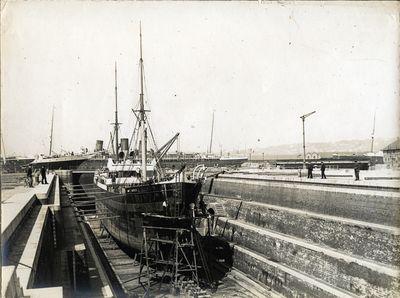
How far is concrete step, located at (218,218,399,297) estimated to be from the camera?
1027 cm

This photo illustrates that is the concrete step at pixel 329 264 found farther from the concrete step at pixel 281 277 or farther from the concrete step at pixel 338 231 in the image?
the concrete step at pixel 338 231

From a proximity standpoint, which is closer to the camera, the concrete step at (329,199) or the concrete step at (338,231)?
the concrete step at (338,231)

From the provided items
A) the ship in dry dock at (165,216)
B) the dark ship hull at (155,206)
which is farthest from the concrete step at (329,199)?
the dark ship hull at (155,206)

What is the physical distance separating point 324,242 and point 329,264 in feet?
7.11

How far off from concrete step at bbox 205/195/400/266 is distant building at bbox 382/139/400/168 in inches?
560

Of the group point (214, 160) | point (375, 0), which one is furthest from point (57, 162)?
point (375, 0)

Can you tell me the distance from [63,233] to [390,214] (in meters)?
14.1

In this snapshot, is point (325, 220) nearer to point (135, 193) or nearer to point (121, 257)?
point (135, 193)

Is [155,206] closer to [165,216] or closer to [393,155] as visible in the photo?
[165,216]

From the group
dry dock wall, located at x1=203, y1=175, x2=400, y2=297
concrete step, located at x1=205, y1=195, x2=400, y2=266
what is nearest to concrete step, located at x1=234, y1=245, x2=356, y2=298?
dry dock wall, located at x1=203, y1=175, x2=400, y2=297

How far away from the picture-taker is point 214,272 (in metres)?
17.8

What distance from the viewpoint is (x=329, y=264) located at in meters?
12.4

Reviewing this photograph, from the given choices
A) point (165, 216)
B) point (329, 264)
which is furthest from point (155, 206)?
point (329, 264)

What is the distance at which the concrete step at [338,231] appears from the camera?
11.5 m
